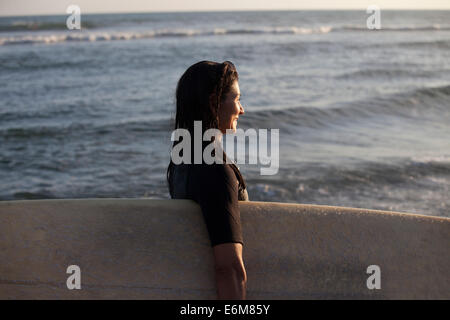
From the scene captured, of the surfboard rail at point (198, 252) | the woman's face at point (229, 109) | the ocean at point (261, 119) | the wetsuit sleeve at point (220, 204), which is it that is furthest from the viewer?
the ocean at point (261, 119)

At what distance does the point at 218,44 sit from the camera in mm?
24172

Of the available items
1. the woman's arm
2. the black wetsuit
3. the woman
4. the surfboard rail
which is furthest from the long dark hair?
the woman's arm

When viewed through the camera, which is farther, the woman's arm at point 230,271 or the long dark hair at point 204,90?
the long dark hair at point 204,90

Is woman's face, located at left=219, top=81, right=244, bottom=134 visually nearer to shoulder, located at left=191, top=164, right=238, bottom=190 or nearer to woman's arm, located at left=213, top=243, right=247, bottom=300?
shoulder, located at left=191, top=164, right=238, bottom=190

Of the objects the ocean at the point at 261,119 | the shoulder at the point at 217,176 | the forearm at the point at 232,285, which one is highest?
the ocean at the point at 261,119

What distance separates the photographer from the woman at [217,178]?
1.89m

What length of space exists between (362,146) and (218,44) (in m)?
16.7

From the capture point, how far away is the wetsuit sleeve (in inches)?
74.2

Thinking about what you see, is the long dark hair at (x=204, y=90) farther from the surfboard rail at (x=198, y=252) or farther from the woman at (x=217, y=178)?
the surfboard rail at (x=198, y=252)

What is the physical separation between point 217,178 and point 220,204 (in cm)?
9

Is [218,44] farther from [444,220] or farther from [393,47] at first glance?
[444,220]

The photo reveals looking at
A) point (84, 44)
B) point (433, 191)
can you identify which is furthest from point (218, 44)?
point (433, 191)

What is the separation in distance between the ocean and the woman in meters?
0.53

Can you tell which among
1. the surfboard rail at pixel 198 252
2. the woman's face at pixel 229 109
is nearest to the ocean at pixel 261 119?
the woman's face at pixel 229 109
